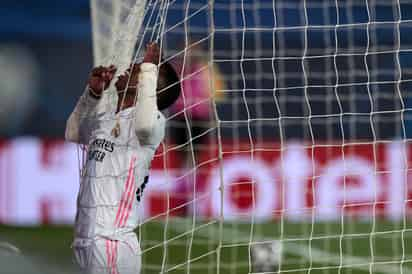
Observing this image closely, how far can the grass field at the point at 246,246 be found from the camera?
734 centimetres

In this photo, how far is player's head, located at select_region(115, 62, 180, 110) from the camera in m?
4.16

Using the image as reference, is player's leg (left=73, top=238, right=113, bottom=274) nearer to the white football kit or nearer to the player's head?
the white football kit

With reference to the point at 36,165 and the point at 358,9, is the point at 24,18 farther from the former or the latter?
the point at 358,9

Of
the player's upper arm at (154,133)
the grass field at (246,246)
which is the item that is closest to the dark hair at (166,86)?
the player's upper arm at (154,133)

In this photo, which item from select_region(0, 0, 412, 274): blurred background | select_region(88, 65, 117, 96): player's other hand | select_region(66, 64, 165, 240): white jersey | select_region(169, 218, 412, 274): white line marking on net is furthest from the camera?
select_region(0, 0, 412, 274): blurred background

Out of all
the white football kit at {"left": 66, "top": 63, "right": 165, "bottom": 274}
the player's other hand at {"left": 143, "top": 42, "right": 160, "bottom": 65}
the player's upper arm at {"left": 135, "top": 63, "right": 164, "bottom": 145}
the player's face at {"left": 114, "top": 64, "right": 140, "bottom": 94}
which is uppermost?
the player's other hand at {"left": 143, "top": 42, "right": 160, "bottom": 65}

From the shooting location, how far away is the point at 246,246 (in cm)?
853

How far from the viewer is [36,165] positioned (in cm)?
1054

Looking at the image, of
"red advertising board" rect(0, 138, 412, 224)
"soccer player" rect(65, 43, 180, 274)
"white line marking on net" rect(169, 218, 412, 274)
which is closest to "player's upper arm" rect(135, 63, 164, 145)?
"soccer player" rect(65, 43, 180, 274)

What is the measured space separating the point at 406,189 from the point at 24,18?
18.7ft

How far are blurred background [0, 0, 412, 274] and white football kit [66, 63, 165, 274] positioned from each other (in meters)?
3.16

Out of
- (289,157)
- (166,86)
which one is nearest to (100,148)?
(166,86)

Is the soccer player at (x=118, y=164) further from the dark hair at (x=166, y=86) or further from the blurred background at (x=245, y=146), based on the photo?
the blurred background at (x=245, y=146)

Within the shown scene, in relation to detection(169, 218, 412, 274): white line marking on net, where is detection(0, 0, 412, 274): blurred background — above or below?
above
